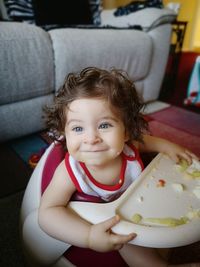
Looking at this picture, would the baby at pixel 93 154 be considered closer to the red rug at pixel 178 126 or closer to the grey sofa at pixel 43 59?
the grey sofa at pixel 43 59

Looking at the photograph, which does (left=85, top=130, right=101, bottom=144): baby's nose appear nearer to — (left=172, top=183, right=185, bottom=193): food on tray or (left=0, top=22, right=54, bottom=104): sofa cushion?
(left=172, top=183, right=185, bottom=193): food on tray

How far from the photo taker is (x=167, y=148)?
23.5 inches

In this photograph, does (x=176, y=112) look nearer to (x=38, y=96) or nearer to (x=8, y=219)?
(x=38, y=96)

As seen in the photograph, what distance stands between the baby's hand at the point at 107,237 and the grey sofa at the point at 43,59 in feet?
2.31

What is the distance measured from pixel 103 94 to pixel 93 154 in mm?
106

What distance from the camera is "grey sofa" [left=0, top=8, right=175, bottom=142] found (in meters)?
0.93

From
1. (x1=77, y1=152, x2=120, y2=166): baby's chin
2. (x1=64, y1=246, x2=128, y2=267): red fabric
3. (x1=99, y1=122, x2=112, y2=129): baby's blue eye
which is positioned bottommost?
(x1=64, y1=246, x2=128, y2=267): red fabric

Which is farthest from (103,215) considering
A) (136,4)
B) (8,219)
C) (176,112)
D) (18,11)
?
(136,4)

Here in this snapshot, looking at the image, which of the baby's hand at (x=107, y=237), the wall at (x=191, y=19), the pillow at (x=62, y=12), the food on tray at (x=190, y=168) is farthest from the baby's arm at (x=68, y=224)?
the wall at (x=191, y=19)

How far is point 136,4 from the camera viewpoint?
1.60 m

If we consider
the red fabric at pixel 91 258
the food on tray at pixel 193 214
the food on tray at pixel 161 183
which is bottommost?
the red fabric at pixel 91 258

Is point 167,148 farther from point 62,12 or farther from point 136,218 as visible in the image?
point 62,12

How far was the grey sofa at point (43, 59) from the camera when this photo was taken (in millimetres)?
927

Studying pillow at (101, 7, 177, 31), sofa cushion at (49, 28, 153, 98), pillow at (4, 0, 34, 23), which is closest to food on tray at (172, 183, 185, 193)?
→ sofa cushion at (49, 28, 153, 98)
